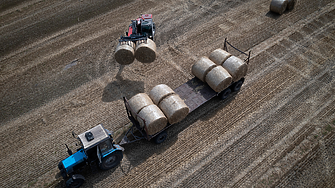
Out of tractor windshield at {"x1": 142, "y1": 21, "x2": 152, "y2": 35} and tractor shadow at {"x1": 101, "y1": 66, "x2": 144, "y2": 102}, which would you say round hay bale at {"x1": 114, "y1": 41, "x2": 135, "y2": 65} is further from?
tractor windshield at {"x1": 142, "y1": 21, "x2": 152, "y2": 35}

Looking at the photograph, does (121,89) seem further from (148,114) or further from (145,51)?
(148,114)

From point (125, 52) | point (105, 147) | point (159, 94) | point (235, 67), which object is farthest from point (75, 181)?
point (235, 67)

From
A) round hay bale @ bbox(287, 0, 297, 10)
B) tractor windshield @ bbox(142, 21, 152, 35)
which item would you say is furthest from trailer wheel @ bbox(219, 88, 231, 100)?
round hay bale @ bbox(287, 0, 297, 10)

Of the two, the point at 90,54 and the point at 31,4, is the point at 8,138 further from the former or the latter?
the point at 31,4

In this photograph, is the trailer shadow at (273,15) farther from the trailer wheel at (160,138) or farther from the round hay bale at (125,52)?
the trailer wheel at (160,138)

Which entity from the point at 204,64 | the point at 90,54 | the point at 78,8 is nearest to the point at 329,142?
the point at 204,64

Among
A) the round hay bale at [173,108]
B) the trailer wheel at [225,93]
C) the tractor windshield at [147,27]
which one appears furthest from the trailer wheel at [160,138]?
the tractor windshield at [147,27]
